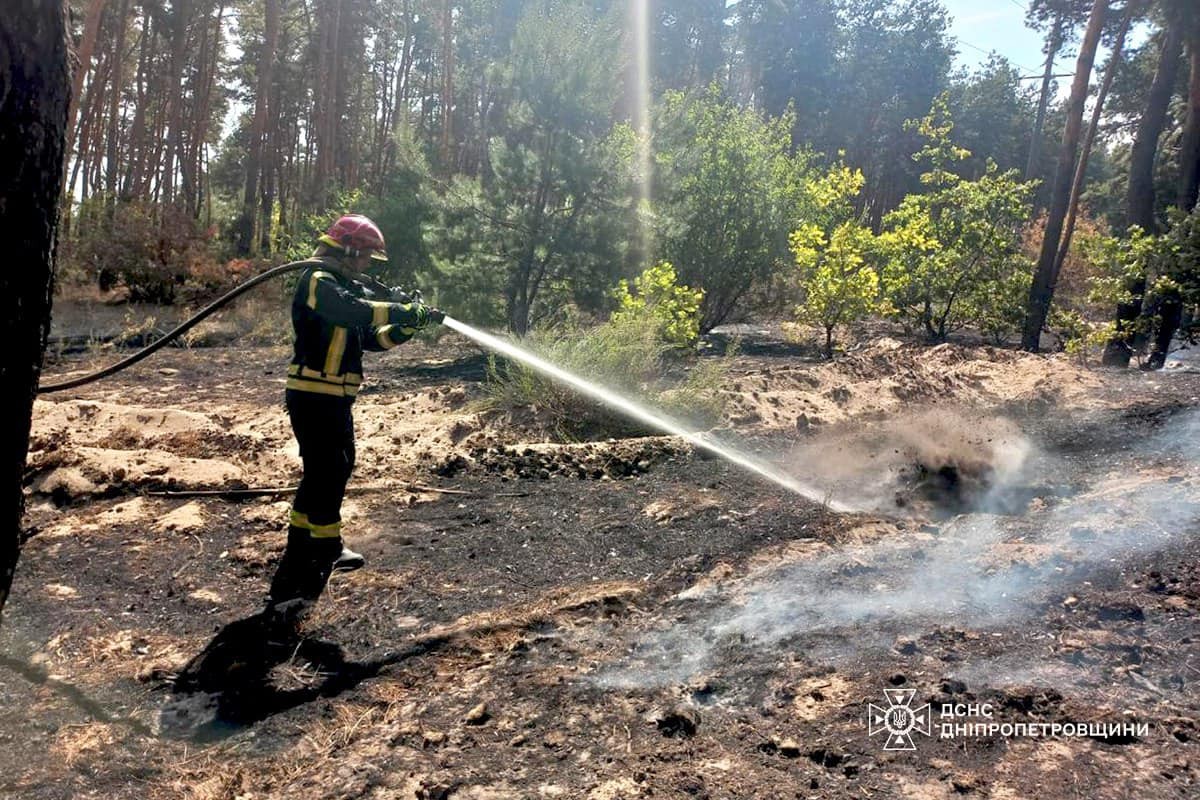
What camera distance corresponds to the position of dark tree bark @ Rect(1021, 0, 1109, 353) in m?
13.5

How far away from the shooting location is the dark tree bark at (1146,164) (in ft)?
40.0

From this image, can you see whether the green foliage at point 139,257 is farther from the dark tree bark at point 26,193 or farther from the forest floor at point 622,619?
the dark tree bark at point 26,193

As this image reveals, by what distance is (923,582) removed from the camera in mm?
3969

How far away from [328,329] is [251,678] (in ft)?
5.94

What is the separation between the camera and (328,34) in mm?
25031

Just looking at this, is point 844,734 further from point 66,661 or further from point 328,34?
point 328,34

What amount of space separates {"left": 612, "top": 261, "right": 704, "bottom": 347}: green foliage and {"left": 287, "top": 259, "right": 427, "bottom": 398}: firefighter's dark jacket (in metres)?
4.75

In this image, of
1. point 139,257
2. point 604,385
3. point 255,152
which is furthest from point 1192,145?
point 255,152

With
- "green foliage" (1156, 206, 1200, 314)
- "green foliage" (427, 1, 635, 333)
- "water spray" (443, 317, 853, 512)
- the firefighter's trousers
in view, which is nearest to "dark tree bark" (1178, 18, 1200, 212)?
"green foliage" (1156, 206, 1200, 314)

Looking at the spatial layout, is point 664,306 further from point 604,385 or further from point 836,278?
point 836,278

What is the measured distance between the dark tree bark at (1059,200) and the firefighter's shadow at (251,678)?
519 inches

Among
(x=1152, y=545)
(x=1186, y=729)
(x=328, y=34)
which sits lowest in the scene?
(x=1186, y=729)

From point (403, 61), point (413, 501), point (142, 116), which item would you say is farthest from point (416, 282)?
point (403, 61)

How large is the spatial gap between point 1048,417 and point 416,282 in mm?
8932
